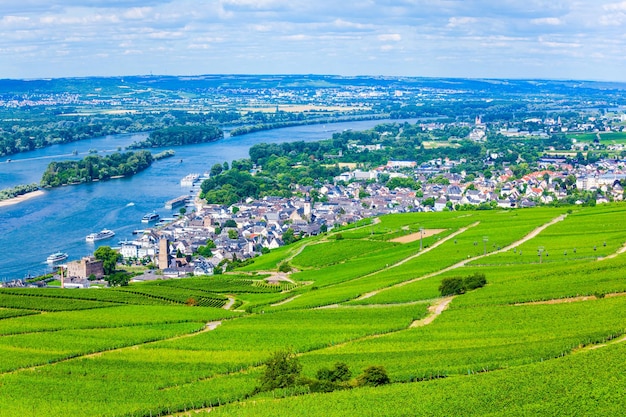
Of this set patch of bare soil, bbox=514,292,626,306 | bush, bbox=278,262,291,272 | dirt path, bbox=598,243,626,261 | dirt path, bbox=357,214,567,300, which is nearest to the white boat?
bush, bbox=278,262,291,272

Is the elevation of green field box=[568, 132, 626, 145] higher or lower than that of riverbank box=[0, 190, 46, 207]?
higher

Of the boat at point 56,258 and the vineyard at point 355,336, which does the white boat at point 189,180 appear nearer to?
the boat at point 56,258

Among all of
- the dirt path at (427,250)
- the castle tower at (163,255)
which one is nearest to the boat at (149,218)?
the castle tower at (163,255)

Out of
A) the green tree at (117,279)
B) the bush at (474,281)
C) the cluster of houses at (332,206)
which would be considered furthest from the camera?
the cluster of houses at (332,206)

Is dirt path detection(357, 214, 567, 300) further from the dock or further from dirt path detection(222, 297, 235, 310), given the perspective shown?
the dock

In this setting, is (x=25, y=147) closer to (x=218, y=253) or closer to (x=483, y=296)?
(x=218, y=253)

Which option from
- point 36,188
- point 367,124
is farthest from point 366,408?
point 367,124
